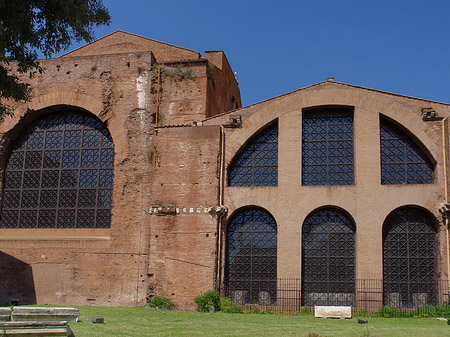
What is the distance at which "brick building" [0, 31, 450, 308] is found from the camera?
15.5m

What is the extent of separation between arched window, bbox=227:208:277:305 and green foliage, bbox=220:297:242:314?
525mm

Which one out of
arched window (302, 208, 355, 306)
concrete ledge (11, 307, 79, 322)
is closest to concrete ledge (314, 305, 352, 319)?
arched window (302, 208, 355, 306)

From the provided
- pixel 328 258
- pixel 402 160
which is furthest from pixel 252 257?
pixel 402 160

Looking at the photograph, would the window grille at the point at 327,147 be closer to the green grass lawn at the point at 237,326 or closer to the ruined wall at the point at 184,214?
the ruined wall at the point at 184,214

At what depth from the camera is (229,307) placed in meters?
15.2

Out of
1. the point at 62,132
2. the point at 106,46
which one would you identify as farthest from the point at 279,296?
the point at 106,46

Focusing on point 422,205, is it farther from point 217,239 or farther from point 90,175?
point 90,175

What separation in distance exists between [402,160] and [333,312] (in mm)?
5294

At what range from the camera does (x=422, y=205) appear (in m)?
15.3

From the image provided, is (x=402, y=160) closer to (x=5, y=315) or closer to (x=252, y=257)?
→ (x=252, y=257)

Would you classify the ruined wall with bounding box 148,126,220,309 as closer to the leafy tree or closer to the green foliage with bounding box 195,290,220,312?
the green foliage with bounding box 195,290,220,312

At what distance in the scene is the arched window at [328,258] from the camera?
50.4 ft

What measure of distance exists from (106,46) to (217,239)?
10.9 m

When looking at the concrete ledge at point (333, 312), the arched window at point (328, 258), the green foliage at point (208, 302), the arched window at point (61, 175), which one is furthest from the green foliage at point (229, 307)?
the arched window at point (61, 175)
